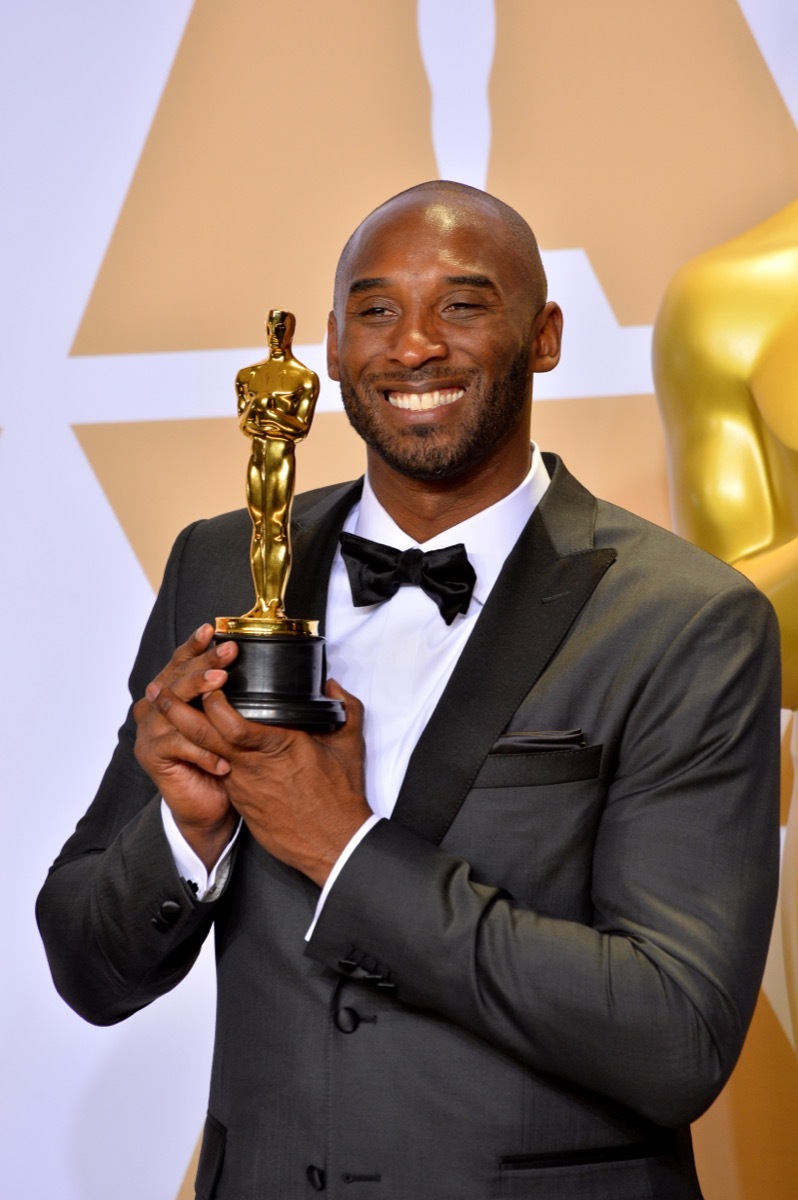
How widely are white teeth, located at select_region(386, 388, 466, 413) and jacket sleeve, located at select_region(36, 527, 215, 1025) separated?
0.41m

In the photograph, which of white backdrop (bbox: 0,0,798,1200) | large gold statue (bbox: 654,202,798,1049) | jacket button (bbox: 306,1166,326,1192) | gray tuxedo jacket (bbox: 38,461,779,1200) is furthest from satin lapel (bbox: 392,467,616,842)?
white backdrop (bbox: 0,0,798,1200)

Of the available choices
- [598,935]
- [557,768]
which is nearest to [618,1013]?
[598,935]

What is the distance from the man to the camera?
1585 millimetres

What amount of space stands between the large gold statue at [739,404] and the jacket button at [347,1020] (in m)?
1.09

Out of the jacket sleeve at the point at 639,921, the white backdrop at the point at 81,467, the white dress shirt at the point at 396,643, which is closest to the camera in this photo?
the jacket sleeve at the point at 639,921

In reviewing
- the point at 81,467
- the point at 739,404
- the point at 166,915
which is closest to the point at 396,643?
the point at 166,915

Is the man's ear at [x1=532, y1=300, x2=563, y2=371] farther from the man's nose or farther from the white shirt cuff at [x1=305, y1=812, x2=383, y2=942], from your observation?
the white shirt cuff at [x1=305, y1=812, x2=383, y2=942]

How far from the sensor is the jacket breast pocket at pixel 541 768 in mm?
1684

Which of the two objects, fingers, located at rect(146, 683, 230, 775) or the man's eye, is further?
the man's eye

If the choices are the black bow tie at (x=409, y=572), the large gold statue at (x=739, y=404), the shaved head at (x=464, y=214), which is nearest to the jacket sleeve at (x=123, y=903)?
the black bow tie at (x=409, y=572)

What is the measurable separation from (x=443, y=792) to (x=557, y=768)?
0.12 metres

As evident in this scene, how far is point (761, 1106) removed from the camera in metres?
3.03

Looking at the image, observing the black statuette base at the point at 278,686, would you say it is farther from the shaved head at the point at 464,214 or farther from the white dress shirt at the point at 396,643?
the shaved head at the point at 464,214

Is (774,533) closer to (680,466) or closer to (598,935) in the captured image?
(680,466)
